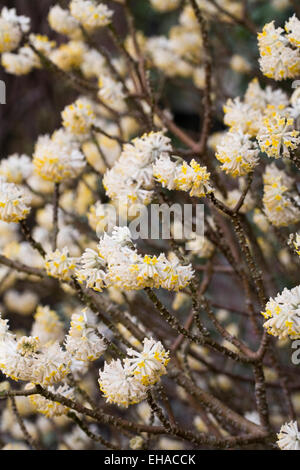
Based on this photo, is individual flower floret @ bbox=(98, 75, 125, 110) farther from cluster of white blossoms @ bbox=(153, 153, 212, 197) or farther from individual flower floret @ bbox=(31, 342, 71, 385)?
individual flower floret @ bbox=(31, 342, 71, 385)

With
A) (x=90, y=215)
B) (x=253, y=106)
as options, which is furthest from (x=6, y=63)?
(x=253, y=106)

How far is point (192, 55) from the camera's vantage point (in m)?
1.72

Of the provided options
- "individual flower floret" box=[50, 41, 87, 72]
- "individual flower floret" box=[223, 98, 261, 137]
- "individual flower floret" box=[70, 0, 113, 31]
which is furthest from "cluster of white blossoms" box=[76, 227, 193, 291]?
"individual flower floret" box=[50, 41, 87, 72]

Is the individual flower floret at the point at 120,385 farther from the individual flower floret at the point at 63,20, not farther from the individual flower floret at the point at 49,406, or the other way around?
the individual flower floret at the point at 63,20

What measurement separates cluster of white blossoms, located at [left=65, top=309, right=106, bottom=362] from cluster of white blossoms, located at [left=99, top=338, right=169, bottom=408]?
7cm

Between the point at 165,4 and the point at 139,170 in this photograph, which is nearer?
the point at 139,170

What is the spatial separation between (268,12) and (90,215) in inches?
55.4

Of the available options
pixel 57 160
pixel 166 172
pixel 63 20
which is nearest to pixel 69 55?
pixel 63 20

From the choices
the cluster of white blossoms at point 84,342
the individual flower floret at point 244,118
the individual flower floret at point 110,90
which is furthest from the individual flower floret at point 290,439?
the individual flower floret at point 110,90

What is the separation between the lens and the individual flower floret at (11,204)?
88 centimetres

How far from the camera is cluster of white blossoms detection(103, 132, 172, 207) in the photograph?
90 cm

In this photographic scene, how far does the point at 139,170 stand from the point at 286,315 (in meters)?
0.33

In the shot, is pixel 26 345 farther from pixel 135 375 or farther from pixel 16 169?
pixel 16 169

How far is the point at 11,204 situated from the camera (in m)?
0.88
